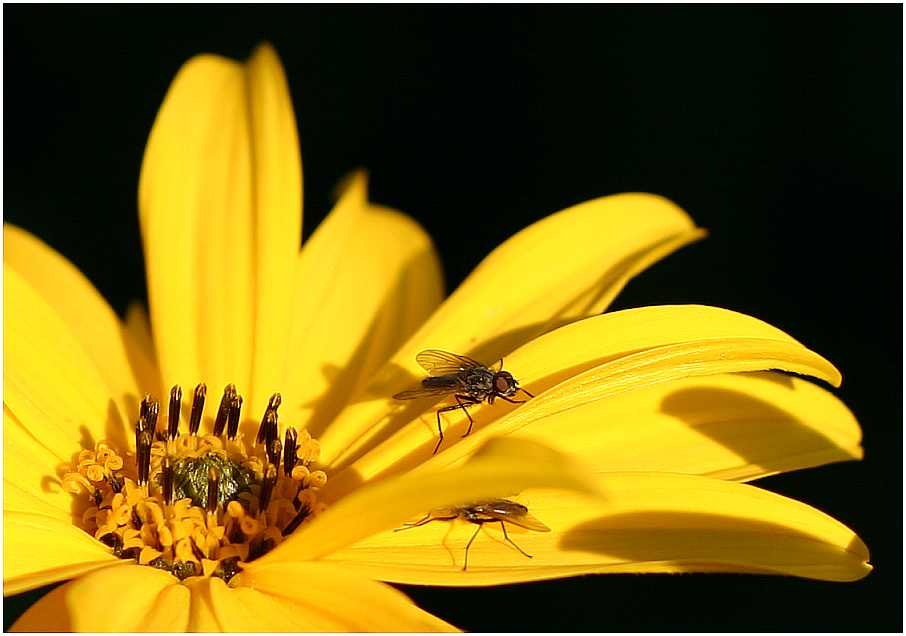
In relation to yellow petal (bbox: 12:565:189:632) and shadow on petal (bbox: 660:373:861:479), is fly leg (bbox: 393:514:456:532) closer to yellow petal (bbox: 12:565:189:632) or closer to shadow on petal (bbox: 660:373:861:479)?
yellow petal (bbox: 12:565:189:632)

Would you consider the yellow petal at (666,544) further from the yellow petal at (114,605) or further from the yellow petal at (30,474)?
the yellow petal at (30,474)

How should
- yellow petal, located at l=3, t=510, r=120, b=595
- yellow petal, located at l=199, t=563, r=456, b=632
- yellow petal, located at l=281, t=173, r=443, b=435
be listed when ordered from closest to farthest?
1. yellow petal, located at l=199, t=563, r=456, b=632
2. yellow petal, located at l=3, t=510, r=120, b=595
3. yellow petal, located at l=281, t=173, r=443, b=435

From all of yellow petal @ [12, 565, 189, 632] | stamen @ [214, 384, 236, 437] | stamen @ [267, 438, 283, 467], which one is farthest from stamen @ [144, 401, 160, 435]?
yellow petal @ [12, 565, 189, 632]

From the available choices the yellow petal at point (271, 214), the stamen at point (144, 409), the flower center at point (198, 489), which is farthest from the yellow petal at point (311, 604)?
the yellow petal at point (271, 214)

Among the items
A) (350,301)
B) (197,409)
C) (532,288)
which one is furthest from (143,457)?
(532,288)

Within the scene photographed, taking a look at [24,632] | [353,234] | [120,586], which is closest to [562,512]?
[120,586]

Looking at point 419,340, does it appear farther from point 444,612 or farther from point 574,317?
point 444,612
